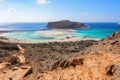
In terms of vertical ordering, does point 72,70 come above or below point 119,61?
below

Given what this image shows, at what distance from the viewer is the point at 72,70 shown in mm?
12875

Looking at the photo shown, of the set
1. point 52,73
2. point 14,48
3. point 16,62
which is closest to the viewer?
point 52,73

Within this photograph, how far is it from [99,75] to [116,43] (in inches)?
150

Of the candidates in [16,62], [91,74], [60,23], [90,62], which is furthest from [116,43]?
[60,23]

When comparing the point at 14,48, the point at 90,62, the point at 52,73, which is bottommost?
the point at 14,48

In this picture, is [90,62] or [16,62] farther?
[16,62]

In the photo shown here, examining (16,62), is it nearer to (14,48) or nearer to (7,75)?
(7,75)

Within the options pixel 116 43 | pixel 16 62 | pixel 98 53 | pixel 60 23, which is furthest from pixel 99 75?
pixel 60 23

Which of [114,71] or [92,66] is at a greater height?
[114,71]

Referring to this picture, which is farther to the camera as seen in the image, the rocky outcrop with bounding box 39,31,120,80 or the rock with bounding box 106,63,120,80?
the rocky outcrop with bounding box 39,31,120,80

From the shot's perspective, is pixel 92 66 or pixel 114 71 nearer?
pixel 114 71

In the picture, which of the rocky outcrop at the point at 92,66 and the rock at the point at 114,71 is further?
the rocky outcrop at the point at 92,66

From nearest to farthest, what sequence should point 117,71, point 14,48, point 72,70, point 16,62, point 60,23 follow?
point 117,71, point 72,70, point 16,62, point 14,48, point 60,23

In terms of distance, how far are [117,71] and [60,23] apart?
6322 inches
